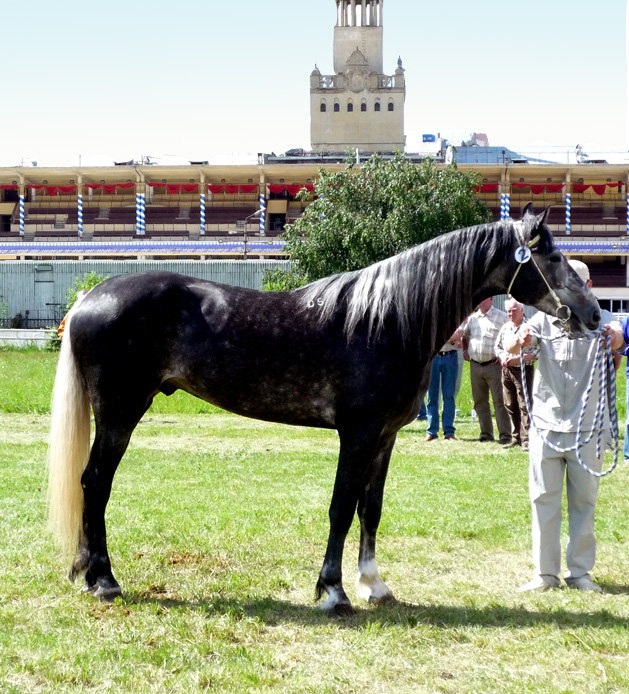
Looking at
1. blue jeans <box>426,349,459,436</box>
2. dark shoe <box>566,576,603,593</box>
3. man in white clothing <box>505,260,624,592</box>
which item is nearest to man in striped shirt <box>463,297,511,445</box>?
blue jeans <box>426,349,459,436</box>

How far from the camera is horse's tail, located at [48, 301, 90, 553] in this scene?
4.66 meters

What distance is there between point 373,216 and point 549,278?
27288 millimetres

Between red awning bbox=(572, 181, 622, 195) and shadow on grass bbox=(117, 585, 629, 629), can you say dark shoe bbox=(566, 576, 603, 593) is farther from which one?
red awning bbox=(572, 181, 622, 195)

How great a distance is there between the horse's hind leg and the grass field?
0.14 m

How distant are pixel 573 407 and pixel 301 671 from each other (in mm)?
2330

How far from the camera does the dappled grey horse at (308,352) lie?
4.37 metres

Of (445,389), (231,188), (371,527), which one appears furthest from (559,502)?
(231,188)

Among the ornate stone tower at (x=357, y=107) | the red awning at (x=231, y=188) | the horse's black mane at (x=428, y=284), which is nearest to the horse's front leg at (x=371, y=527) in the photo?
the horse's black mane at (x=428, y=284)

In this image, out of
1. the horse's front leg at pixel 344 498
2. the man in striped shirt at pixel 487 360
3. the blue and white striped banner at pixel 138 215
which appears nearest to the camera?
the horse's front leg at pixel 344 498

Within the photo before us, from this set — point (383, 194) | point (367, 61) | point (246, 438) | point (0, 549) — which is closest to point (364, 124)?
point (367, 61)

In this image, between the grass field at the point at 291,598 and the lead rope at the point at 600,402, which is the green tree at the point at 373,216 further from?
the lead rope at the point at 600,402

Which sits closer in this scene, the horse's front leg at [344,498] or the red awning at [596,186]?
the horse's front leg at [344,498]

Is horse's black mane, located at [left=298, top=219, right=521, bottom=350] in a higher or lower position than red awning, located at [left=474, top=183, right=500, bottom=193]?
lower

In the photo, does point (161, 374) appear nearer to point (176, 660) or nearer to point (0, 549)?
point (176, 660)
